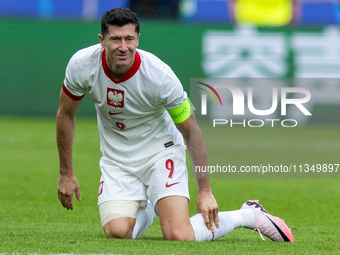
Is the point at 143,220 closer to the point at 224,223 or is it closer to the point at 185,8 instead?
the point at 224,223

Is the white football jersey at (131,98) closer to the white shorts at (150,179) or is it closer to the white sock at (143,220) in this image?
the white shorts at (150,179)

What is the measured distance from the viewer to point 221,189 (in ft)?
24.8

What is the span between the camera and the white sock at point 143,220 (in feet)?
14.5

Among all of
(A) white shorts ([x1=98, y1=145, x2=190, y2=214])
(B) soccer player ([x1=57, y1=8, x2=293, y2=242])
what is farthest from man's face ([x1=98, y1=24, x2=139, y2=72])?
(A) white shorts ([x1=98, y1=145, x2=190, y2=214])

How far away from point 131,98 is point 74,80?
1.39ft

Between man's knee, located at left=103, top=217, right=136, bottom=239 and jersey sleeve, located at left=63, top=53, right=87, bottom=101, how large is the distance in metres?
0.95

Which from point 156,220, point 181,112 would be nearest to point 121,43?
point 181,112

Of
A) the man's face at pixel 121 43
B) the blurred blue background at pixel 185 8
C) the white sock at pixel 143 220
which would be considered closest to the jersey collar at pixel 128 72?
the man's face at pixel 121 43

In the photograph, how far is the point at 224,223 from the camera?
433cm

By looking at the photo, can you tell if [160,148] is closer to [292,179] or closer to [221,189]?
[221,189]

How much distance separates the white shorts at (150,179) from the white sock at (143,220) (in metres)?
0.07

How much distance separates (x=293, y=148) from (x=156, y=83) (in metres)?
7.65

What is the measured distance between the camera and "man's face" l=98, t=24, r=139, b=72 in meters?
4.11


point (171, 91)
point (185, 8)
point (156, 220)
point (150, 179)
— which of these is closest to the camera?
point (171, 91)
